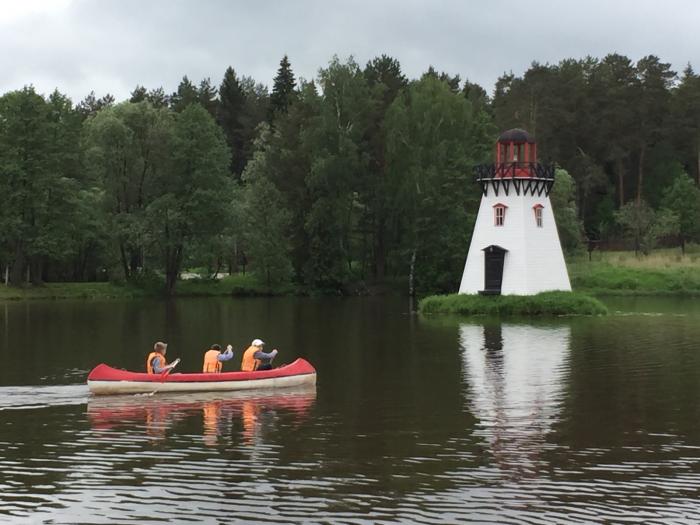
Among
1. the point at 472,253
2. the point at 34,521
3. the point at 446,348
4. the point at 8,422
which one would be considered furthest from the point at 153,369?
the point at 472,253

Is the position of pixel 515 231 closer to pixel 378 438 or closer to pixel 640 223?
pixel 640 223

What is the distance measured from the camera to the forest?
83938 mm

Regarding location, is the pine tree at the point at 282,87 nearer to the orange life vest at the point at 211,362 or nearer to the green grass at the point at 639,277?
the green grass at the point at 639,277

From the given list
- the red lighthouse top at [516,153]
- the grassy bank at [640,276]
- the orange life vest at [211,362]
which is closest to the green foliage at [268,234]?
the grassy bank at [640,276]

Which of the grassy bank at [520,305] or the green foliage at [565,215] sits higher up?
the green foliage at [565,215]

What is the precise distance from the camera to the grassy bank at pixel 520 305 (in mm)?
61125

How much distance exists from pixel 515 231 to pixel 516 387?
112 ft

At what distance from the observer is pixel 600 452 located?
832 inches

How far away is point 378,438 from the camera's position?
22.9m

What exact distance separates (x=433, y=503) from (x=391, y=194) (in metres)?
75.3

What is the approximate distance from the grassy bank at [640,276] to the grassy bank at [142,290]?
26048 mm

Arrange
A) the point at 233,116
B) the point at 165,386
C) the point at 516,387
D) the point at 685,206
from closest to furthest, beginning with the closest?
the point at 165,386 → the point at 516,387 → the point at 685,206 → the point at 233,116

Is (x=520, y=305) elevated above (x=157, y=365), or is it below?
above

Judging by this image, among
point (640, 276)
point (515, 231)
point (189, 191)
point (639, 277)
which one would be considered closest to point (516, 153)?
point (515, 231)
